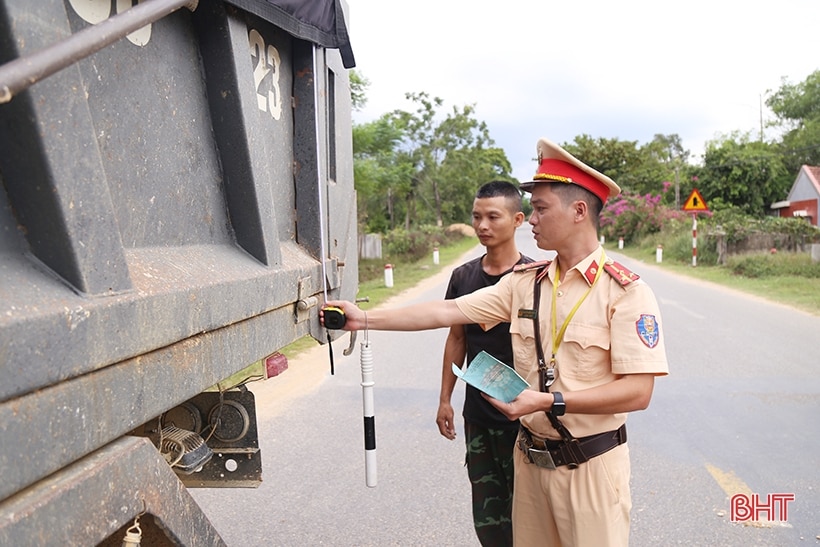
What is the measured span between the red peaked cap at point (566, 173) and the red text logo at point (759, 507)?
2370 millimetres

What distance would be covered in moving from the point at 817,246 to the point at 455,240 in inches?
1075

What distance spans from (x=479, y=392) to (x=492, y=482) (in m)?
0.38

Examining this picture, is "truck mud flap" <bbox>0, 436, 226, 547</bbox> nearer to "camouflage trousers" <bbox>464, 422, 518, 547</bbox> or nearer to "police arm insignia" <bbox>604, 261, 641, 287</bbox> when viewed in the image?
"police arm insignia" <bbox>604, 261, 641, 287</bbox>

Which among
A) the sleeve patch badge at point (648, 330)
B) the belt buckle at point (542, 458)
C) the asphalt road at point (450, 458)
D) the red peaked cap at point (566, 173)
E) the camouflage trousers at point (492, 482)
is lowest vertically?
the asphalt road at point (450, 458)

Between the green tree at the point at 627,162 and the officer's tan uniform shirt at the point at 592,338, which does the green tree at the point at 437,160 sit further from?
the officer's tan uniform shirt at the point at 592,338

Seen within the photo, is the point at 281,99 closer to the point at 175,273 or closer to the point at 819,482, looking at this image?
the point at 175,273

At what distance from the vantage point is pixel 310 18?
2.17m

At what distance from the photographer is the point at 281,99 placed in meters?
2.23

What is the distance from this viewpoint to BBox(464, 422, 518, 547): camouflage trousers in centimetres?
286

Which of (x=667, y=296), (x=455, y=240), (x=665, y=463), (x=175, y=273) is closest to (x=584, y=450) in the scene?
(x=175, y=273)

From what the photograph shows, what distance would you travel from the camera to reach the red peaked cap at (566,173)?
222 centimetres

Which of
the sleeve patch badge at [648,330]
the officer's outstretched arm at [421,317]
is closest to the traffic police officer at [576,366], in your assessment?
the sleeve patch badge at [648,330]

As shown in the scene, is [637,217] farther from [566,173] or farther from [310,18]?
[310,18]

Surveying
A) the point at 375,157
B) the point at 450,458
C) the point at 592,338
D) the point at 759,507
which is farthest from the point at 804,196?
the point at 592,338
